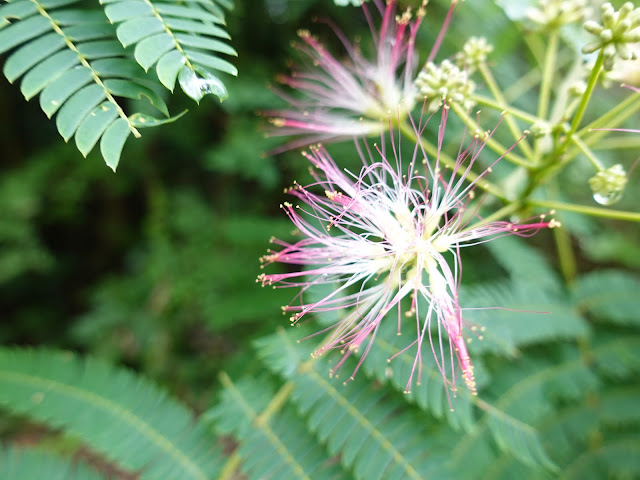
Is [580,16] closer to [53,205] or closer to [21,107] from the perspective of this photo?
[53,205]

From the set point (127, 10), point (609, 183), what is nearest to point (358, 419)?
point (609, 183)

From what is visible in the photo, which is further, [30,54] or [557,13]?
[557,13]

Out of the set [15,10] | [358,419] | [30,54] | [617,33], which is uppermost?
[15,10]

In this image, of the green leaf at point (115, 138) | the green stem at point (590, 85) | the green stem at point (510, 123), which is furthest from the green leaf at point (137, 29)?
the green stem at point (590, 85)

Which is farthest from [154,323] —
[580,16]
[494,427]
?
[580,16]

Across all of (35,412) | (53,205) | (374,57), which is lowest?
(35,412)

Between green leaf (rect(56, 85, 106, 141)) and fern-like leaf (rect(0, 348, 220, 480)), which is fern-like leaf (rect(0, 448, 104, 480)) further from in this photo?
green leaf (rect(56, 85, 106, 141))

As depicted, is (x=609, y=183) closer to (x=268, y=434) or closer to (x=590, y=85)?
(x=590, y=85)
